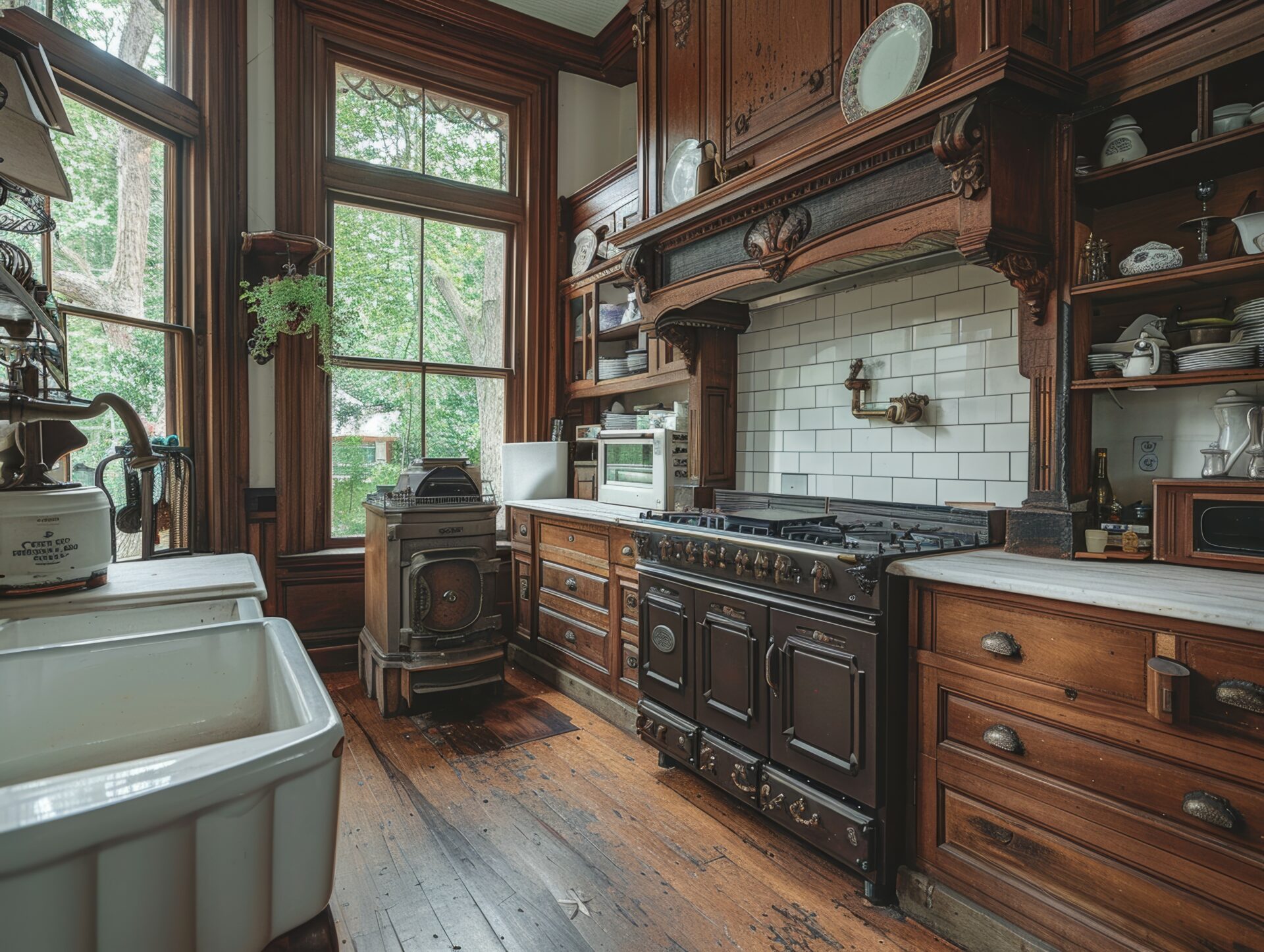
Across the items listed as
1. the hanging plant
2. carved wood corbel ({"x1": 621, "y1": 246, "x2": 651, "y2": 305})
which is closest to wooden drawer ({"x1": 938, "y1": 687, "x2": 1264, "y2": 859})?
carved wood corbel ({"x1": 621, "y1": 246, "x2": 651, "y2": 305})

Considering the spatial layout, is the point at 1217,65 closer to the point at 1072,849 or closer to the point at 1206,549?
the point at 1206,549

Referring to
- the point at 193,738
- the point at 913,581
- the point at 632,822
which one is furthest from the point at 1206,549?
the point at 193,738

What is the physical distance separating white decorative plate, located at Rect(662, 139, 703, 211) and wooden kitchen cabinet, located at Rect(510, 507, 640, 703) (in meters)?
1.49

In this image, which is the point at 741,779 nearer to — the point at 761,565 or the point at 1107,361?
the point at 761,565

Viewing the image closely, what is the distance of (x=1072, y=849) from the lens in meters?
1.53

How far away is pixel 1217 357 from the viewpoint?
5.62ft

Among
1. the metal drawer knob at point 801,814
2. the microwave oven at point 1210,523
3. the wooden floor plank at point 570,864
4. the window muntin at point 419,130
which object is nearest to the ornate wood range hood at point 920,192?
the microwave oven at point 1210,523

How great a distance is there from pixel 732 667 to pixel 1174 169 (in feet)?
6.15

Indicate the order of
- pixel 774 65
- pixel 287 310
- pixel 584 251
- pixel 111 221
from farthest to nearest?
1. pixel 584 251
2. pixel 287 310
3. pixel 111 221
4. pixel 774 65

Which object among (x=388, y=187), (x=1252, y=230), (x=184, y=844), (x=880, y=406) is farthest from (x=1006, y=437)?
(x=388, y=187)

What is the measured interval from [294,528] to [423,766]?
1705mm

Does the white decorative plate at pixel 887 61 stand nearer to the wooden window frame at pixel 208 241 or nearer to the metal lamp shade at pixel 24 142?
the metal lamp shade at pixel 24 142

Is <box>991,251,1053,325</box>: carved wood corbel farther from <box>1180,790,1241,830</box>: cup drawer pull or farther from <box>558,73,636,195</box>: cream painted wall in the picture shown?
<box>558,73,636,195</box>: cream painted wall

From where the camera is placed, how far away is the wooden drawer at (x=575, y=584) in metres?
3.23
